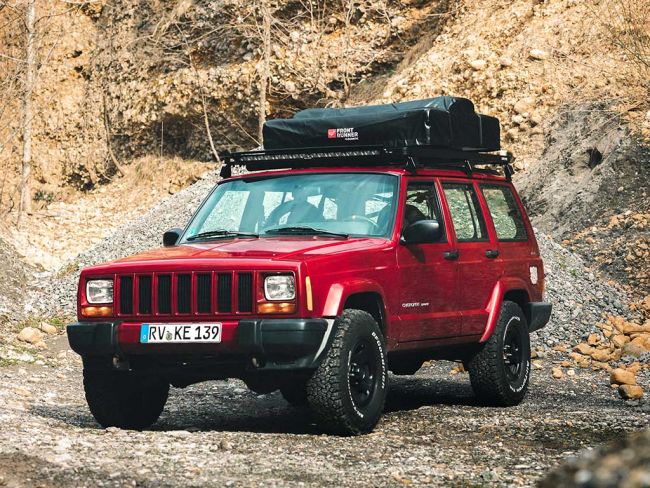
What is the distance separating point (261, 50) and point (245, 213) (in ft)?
77.0

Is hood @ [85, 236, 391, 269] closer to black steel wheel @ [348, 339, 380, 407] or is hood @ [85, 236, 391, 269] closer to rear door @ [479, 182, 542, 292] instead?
black steel wheel @ [348, 339, 380, 407]

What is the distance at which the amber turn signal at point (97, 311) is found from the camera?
7656 mm

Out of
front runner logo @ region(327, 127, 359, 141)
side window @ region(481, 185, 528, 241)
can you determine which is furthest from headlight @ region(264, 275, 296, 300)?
side window @ region(481, 185, 528, 241)

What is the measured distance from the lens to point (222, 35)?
106 ft

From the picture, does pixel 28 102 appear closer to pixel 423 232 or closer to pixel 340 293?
pixel 423 232

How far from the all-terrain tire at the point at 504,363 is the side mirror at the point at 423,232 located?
1719mm

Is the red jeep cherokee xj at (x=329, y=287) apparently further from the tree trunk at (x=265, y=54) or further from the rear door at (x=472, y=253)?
the tree trunk at (x=265, y=54)

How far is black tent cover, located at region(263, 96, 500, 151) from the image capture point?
30.4 ft

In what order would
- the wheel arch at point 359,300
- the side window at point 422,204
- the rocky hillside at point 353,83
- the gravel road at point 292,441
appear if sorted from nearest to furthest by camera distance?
the gravel road at point 292,441 → the wheel arch at point 359,300 → the side window at point 422,204 → the rocky hillside at point 353,83

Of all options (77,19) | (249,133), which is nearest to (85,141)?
(77,19)

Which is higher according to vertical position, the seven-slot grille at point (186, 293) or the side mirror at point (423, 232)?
the side mirror at point (423, 232)

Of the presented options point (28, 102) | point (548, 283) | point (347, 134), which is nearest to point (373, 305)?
point (347, 134)

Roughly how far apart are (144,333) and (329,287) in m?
1.30

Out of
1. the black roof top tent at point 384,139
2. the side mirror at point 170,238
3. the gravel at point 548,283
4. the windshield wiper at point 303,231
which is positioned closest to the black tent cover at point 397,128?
the black roof top tent at point 384,139
